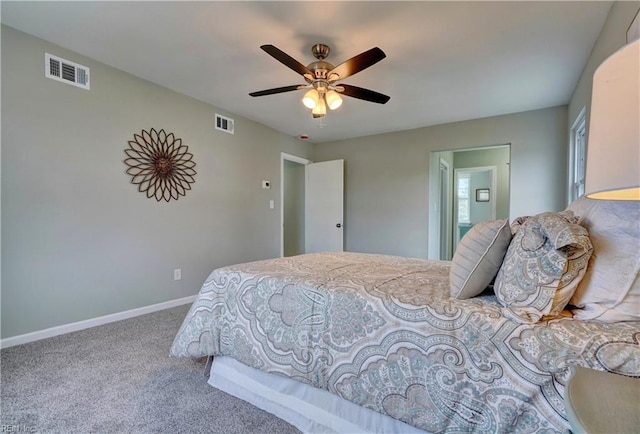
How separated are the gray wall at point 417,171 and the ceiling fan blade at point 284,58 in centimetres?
284

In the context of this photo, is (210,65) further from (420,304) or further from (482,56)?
(420,304)

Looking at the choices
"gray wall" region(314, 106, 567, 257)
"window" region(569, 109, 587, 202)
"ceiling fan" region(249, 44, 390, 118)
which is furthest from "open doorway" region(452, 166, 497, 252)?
"ceiling fan" region(249, 44, 390, 118)

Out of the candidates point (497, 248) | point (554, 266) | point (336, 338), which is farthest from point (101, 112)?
point (554, 266)

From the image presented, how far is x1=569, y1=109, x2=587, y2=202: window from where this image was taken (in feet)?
9.52

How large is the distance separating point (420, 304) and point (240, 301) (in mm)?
1010

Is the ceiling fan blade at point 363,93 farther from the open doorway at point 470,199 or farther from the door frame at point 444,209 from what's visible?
the open doorway at point 470,199

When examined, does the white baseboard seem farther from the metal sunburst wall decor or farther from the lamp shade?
the lamp shade

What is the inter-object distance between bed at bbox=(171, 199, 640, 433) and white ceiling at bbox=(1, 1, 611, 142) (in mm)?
1598

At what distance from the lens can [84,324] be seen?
2625 millimetres

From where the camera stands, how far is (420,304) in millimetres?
1211

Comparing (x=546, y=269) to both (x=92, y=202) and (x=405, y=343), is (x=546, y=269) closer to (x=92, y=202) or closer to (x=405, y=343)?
(x=405, y=343)

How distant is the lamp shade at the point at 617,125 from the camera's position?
55 cm

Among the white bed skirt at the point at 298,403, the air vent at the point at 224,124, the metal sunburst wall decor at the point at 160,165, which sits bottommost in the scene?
the white bed skirt at the point at 298,403

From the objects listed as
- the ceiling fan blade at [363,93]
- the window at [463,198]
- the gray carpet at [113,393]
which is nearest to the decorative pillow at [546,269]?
the gray carpet at [113,393]
